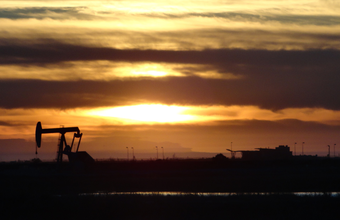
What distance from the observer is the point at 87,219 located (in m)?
39.4

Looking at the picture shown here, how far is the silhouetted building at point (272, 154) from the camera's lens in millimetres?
155125

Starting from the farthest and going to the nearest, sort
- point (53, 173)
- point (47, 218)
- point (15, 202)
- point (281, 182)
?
point (53, 173), point (281, 182), point (15, 202), point (47, 218)

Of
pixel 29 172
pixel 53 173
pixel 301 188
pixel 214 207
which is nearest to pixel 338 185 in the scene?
pixel 301 188

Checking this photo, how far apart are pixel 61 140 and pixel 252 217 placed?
66.8 metres

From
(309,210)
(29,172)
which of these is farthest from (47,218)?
(29,172)

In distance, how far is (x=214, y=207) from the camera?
42375 mm

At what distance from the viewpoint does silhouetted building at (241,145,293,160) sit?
6107 inches

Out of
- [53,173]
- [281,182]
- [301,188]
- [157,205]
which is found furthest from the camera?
[53,173]

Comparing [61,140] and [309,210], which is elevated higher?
[61,140]

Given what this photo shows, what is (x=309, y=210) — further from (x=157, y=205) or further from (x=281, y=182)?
(x=281, y=182)

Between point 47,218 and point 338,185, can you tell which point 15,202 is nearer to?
point 47,218

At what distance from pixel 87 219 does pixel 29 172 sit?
65222 mm

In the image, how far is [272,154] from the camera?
157 m

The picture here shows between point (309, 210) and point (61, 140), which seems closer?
point (309, 210)
